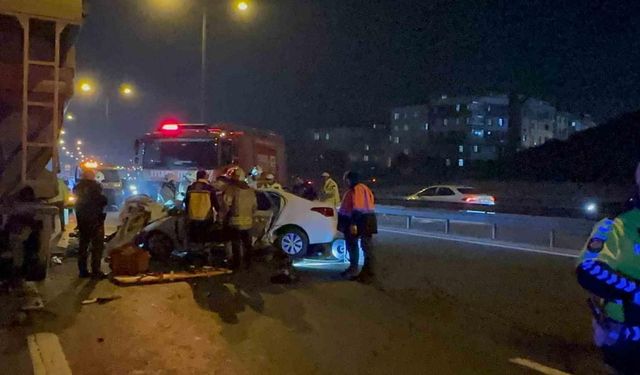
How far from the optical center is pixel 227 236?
12.1 m

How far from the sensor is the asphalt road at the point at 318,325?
22.9 ft

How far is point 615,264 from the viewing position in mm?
3355

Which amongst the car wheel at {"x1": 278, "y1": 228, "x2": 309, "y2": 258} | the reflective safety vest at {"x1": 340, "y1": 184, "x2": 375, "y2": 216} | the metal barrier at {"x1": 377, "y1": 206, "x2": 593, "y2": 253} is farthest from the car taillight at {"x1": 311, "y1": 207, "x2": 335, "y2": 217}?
the metal barrier at {"x1": 377, "y1": 206, "x2": 593, "y2": 253}

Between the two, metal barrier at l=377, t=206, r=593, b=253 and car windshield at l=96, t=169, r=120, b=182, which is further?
car windshield at l=96, t=169, r=120, b=182

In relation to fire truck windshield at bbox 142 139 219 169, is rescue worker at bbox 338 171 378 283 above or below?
below

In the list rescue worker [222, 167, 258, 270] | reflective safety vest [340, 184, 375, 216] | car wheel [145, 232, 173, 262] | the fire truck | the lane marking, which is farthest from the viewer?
the fire truck

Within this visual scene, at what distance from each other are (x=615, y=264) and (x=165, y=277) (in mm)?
8743

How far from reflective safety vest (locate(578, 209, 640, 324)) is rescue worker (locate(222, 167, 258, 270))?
8.62 metres

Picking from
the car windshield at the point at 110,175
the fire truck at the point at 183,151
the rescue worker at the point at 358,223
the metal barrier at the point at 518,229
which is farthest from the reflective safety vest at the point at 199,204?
the car windshield at the point at 110,175

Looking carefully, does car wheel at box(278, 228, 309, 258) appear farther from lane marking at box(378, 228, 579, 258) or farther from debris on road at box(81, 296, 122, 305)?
lane marking at box(378, 228, 579, 258)

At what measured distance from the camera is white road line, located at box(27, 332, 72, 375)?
6633 millimetres

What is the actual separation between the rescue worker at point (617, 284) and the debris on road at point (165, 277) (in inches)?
334

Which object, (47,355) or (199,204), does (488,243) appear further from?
(47,355)

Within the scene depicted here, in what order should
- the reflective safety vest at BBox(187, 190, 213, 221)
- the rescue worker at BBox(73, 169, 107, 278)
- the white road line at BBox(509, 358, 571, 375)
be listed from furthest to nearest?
the reflective safety vest at BBox(187, 190, 213, 221)
the rescue worker at BBox(73, 169, 107, 278)
the white road line at BBox(509, 358, 571, 375)
